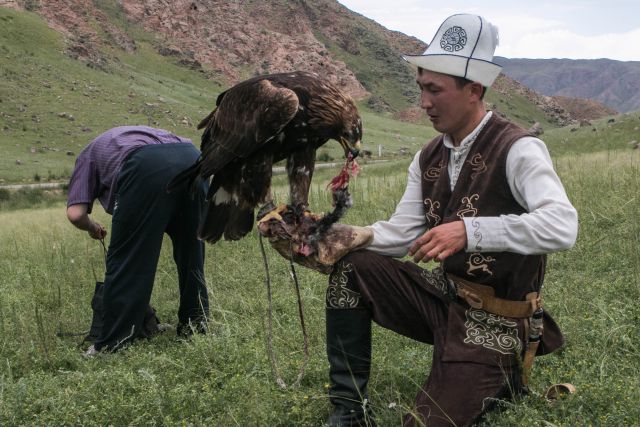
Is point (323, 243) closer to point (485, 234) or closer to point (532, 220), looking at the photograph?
point (485, 234)

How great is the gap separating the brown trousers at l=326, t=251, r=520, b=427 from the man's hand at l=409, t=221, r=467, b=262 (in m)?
0.40

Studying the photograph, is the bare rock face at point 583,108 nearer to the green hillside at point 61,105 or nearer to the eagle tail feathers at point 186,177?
the green hillside at point 61,105

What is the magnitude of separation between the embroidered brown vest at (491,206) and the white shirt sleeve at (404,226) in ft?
0.80

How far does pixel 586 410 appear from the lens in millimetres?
2389

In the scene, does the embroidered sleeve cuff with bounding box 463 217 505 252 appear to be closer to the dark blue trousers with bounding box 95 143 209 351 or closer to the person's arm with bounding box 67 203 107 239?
the dark blue trousers with bounding box 95 143 209 351

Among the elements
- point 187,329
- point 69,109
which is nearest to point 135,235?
point 187,329

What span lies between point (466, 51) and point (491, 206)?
60 centimetres

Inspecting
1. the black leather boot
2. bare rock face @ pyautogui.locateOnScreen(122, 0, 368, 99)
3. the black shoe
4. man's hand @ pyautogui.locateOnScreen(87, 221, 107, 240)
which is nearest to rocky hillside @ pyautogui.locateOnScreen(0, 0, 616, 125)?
bare rock face @ pyautogui.locateOnScreen(122, 0, 368, 99)

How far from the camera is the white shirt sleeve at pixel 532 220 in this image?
6.95ft

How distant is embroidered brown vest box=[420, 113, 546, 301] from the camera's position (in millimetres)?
2357

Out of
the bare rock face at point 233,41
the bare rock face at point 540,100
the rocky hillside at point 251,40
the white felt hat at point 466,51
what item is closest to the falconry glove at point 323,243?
the white felt hat at point 466,51

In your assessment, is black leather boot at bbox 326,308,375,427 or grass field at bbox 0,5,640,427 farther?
grass field at bbox 0,5,640,427

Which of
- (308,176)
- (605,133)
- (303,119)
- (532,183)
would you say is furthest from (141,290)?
(605,133)

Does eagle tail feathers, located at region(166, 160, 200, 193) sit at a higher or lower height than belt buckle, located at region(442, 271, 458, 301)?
lower
